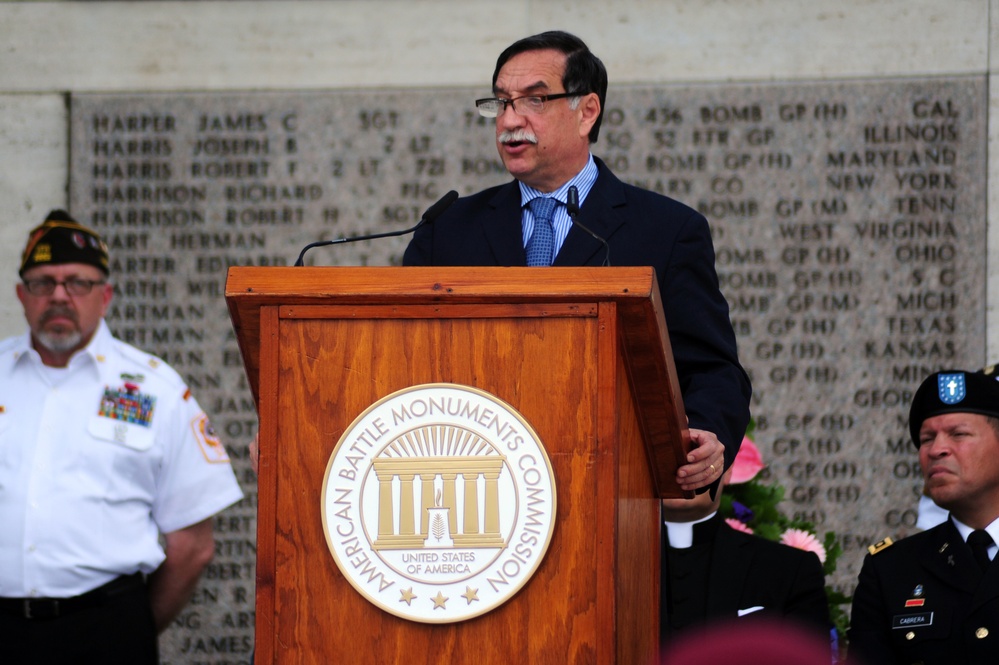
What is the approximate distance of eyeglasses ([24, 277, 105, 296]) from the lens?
4480 millimetres

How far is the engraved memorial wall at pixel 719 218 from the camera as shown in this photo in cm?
509

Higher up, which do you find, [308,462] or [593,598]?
[308,462]

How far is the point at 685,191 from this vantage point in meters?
5.24

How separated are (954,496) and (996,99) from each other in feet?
7.28

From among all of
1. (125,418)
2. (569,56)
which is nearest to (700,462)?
(569,56)

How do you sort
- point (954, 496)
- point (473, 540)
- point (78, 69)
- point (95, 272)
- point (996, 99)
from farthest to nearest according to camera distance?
point (78, 69) < point (996, 99) < point (95, 272) < point (954, 496) < point (473, 540)

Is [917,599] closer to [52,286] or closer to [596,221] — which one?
[596,221]

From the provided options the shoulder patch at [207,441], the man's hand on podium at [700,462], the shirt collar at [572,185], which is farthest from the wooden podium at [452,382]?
the shoulder patch at [207,441]

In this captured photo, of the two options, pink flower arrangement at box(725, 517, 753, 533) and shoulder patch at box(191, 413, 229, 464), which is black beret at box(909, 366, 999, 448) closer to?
pink flower arrangement at box(725, 517, 753, 533)

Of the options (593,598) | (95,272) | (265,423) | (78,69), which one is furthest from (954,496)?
(78,69)

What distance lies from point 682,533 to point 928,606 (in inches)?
29.0

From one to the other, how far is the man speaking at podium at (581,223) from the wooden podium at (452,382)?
0.55 metres

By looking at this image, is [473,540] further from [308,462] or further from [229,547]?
[229,547]

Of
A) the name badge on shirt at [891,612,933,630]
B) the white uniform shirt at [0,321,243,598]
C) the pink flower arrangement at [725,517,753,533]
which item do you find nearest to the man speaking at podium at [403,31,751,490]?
the name badge on shirt at [891,612,933,630]
